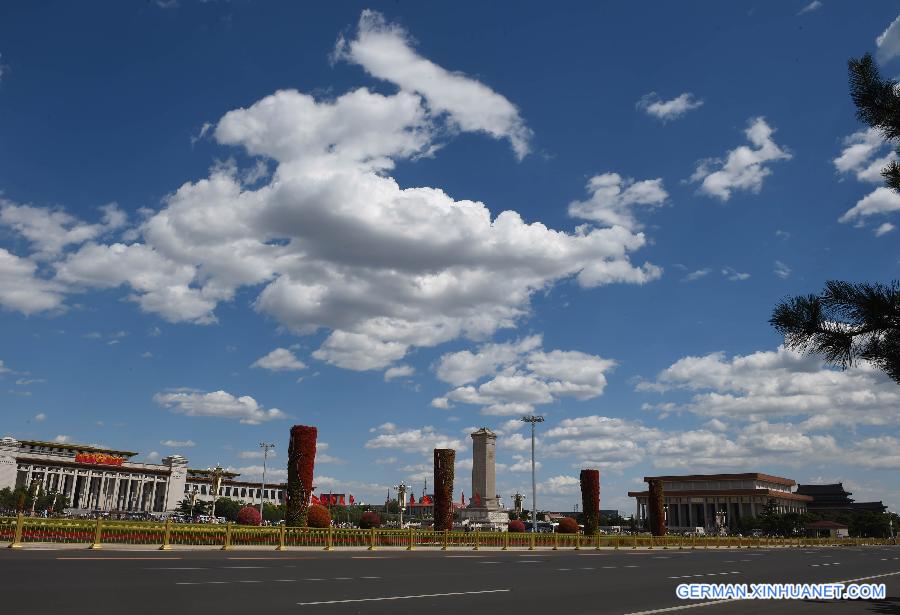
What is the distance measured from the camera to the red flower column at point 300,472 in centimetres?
3766

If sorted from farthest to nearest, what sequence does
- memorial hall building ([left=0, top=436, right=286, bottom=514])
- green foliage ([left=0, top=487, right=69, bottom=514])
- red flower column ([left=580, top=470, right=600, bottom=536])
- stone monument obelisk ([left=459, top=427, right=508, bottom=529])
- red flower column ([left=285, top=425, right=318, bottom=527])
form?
memorial hall building ([left=0, top=436, right=286, bottom=514]) → green foliage ([left=0, top=487, right=69, bottom=514]) → stone monument obelisk ([left=459, top=427, right=508, bottom=529]) → red flower column ([left=580, top=470, right=600, bottom=536]) → red flower column ([left=285, top=425, right=318, bottom=527])

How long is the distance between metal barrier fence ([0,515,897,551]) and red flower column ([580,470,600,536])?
3674 millimetres

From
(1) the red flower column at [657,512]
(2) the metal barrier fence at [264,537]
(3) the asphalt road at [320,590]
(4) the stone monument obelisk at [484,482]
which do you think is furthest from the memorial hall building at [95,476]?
(3) the asphalt road at [320,590]

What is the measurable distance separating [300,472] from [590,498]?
29.0 meters

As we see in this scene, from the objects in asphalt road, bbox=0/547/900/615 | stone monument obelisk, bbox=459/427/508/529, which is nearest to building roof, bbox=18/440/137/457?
stone monument obelisk, bbox=459/427/508/529

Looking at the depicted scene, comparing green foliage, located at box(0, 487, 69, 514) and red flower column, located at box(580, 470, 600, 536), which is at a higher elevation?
red flower column, located at box(580, 470, 600, 536)

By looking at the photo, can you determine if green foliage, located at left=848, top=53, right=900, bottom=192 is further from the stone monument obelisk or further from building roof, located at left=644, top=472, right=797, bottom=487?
building roof, located at left=644, top=472, right=797, bottom=487

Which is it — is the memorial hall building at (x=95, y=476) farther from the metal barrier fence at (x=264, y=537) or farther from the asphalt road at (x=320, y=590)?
the asphalt road at (x=320, y=590)

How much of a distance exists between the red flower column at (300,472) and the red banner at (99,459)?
423 feet

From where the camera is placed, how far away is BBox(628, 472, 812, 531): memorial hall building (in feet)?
498

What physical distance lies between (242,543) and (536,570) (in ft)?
50.9

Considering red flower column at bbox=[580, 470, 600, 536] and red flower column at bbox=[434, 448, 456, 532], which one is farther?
red flower column at bbox=[580, 470, 600, 536]

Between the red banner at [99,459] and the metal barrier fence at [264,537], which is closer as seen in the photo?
the metal barrier fence at [264,537]

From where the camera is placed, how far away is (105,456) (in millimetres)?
147125
